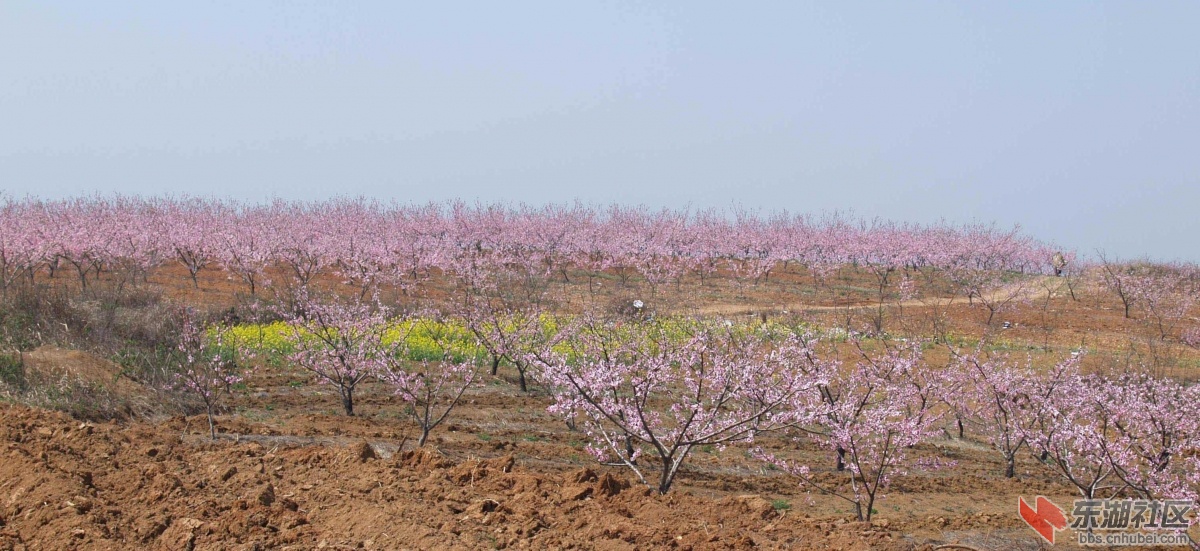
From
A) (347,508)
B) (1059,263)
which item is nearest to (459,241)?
(1059,263)

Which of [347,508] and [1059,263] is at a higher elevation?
[347,508]

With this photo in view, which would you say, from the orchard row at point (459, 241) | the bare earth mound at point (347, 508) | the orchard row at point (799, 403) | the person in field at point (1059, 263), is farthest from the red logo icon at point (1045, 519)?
the person in field at point (1059, 263)

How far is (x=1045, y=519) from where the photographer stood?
31.3ft

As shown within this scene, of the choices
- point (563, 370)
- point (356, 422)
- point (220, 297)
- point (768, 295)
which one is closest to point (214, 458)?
point (563, 370)

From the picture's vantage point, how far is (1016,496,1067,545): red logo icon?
361 inches

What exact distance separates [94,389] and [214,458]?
5775mm

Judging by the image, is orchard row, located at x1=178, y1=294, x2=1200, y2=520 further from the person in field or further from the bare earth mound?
the person in field

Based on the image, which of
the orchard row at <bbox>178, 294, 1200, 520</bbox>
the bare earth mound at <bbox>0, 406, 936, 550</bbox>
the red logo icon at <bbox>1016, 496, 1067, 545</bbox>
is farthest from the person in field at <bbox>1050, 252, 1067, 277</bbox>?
the bare earth mound at <bbox>0, 406, 936, 550</bbox>

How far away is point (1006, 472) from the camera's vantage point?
45.1ft

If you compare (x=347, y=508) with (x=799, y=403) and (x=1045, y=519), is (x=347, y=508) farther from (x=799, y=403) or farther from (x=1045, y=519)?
(x=1045, y=519)

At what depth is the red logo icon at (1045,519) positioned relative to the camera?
918cm

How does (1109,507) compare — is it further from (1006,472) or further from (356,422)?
(356,422)

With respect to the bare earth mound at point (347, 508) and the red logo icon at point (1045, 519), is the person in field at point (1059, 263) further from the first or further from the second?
the bare earth mound at point (347, 508)

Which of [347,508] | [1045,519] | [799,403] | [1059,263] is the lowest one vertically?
[1045,519]
